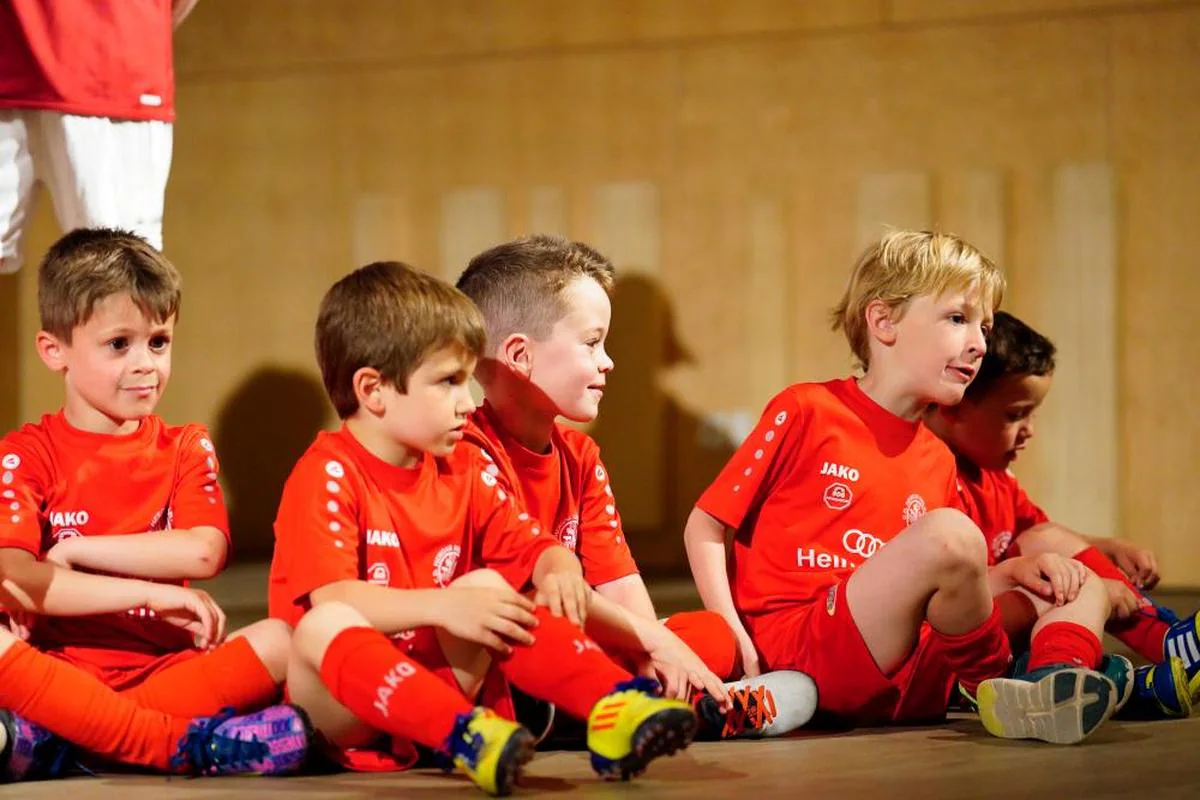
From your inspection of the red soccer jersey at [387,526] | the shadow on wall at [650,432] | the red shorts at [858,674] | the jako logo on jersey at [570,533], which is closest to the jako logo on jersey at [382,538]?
the red soccer jersey at [387,526]

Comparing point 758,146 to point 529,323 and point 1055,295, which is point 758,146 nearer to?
point 1055,295

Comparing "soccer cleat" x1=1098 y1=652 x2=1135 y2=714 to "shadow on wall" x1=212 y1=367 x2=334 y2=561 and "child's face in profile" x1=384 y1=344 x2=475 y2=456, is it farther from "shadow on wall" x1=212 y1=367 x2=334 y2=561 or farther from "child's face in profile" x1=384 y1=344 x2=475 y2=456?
"shadow on wall" x1=212 y1=367 x2=334 y2=561

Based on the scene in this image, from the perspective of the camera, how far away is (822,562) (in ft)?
6.35

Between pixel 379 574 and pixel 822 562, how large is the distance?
0.64 metres

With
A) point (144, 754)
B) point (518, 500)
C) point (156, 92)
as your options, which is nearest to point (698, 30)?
point (156, 92)

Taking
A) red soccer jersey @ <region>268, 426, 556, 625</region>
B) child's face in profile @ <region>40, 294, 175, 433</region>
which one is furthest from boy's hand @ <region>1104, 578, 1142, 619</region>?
child's face in profile @ <region>40, 294, 175, 433</region>

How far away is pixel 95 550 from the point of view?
5.45 feet

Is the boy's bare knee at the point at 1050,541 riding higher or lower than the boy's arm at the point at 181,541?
lower

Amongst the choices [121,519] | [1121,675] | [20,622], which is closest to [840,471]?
[1121,675]

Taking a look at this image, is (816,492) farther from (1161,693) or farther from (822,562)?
(1161,693)

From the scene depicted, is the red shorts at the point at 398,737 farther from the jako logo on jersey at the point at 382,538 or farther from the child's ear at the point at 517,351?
the child's ear at the point at 517,351

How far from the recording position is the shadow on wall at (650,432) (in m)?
3.39

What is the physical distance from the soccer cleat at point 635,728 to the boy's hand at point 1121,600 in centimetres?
86

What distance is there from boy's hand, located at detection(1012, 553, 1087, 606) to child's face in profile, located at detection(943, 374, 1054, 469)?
270 millimetres
